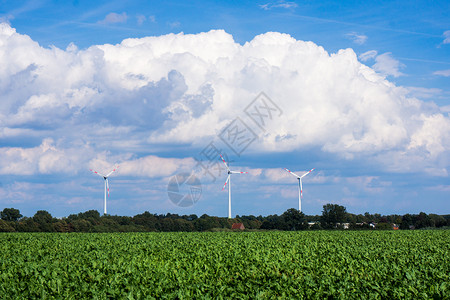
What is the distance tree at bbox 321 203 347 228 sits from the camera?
453 ft

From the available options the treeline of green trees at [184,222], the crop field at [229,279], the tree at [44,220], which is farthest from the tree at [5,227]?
the crop field at [229,279]

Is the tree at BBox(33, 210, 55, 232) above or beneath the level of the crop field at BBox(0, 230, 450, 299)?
above

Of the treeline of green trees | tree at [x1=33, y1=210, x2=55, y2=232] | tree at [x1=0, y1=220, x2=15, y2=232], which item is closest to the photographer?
tree at [x1=0, y1=220, x2=15, y2=232]

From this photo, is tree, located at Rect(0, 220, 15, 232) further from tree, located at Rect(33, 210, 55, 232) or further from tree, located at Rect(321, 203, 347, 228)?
tree, located at Rect(321, 203, 347, 228)

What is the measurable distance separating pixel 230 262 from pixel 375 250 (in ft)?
40.1

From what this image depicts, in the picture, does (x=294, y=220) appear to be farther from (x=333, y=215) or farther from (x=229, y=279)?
(x=229, y=279)

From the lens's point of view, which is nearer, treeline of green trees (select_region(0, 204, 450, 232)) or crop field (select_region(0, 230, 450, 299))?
crop field (select_region(0, 230, 450, 299))

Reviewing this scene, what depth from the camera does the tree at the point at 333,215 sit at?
453ft

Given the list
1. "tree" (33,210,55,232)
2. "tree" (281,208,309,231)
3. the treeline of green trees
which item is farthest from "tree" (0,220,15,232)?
"tree" (281,208,309,231)

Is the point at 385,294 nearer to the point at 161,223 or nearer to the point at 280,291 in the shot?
the point at 280,291

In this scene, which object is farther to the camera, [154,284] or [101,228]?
[101,228]

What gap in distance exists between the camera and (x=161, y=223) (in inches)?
4946

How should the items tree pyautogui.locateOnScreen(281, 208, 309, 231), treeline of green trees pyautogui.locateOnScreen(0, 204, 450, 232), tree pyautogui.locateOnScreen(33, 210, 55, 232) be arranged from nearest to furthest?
tree pyautogui.locateOnScreen(33, 210, 55, 232) < treeline of green trees pyautogui.locateOnScreen(0, 204, 450, 232) < tree pyautogui.locateOnScreen(281, 208, 309, 231)

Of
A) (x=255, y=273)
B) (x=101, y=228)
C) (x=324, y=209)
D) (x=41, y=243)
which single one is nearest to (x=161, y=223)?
(x=101, y=228)
